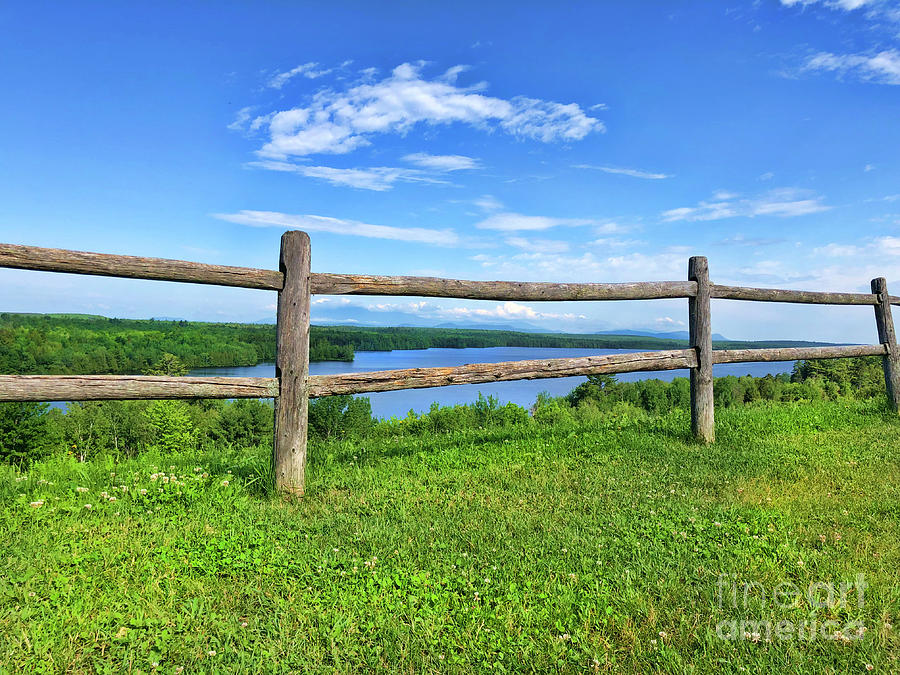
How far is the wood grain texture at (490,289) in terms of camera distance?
5.02 m

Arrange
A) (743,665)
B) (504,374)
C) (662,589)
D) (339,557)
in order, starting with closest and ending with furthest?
(743,665), (662,589), (339,557), (504,374)

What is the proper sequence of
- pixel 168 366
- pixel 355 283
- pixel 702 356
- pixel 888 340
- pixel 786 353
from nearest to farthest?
1. pixel 355 283
2. pixel 702 356
3. pixel 786 353
4. pixel 888 340
5. pixel 168 366

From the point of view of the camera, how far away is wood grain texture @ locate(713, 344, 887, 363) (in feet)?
23.3

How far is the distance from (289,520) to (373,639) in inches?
67.6

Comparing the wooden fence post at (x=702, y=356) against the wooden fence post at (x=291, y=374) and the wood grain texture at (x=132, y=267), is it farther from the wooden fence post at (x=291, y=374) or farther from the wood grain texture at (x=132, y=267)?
the wood grain texture at (x=132, y=267)

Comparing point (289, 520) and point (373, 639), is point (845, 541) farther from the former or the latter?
point (289, 520)

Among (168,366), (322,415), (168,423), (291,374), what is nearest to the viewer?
(291,374)

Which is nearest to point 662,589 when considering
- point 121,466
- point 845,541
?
point 845,541

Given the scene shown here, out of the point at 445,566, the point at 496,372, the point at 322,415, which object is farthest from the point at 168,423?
the point at 445,566

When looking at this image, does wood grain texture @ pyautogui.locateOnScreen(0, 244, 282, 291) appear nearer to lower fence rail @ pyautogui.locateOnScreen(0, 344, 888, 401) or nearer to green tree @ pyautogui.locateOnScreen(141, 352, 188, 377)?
lower fence rail @ pyautogui.locateOnScreen(0, 344, 888, 401)

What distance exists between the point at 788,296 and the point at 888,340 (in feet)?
9.11

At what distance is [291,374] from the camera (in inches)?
188

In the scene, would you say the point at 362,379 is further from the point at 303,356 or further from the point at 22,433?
the point at 22,433

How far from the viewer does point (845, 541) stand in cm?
381
